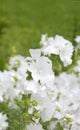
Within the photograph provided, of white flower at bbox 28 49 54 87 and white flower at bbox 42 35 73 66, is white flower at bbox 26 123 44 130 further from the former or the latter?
white flower at bbox 42 35 73 66

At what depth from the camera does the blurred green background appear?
5129 millimetres

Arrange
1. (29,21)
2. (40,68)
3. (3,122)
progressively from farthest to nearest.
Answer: (29,21) < (3,122) < (40,68)

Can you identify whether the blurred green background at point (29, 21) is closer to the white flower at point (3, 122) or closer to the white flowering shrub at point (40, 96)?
the white flowering shrub at point (40, 96)

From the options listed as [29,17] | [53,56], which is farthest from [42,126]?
[29,17]

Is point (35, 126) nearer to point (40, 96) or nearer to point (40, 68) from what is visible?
point (40, 96)

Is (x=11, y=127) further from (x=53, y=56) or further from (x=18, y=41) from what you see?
(x=18, y=41)

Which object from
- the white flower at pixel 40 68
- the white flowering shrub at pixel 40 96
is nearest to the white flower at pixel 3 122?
the white flowering shrub at pixel 40 96

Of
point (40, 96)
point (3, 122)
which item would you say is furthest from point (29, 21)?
point (40, 96)

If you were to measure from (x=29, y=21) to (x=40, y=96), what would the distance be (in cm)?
430

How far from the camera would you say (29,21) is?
21.7ft

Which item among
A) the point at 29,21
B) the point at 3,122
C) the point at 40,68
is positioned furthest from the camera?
the point at 29,21

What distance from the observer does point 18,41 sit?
5.52 metres

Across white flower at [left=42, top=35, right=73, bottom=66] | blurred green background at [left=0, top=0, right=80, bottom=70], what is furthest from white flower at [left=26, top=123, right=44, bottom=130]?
blurred green background at [left=0, top=0, right=80, bottom=70]

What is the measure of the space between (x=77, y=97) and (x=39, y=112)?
38 cm
